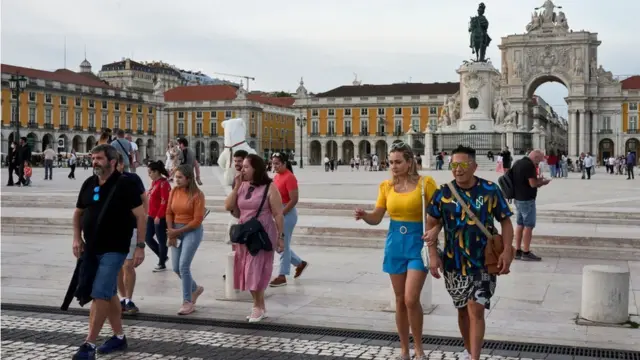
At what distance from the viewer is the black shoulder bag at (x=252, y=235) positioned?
709 cm

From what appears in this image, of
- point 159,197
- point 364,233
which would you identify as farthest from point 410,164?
point 364,233

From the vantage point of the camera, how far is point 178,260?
780 centimetres

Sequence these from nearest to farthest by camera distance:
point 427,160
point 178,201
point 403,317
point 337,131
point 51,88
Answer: point 403,317 → point 178,201 → point 427,160 → point 51,88 → point 337,131

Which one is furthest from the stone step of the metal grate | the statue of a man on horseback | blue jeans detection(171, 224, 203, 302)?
the statue of a man on horseback

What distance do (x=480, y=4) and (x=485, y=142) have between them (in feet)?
23.2

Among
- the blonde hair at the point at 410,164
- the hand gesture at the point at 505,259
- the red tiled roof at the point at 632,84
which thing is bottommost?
the hand gesture at the point at 505,259

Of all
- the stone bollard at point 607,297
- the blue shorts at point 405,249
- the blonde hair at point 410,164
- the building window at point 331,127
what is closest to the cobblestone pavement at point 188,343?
the blue shorts at point 405,249

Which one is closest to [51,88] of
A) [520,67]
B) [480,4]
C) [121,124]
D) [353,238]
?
[121,124]

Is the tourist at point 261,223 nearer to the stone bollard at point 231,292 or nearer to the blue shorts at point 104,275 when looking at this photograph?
the stone bollard at point 231,292

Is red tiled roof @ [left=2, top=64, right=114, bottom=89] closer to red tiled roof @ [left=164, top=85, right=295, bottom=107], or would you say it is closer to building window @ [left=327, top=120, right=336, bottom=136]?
red tiled roof @ [left=164, top=85, right=295, bottom=107]

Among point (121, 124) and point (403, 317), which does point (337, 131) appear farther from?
point (403, 317)

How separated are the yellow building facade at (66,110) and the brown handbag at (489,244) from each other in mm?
74786

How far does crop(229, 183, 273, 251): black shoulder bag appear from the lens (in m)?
7.09

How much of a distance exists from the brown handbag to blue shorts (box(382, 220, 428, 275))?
0.55 meters
